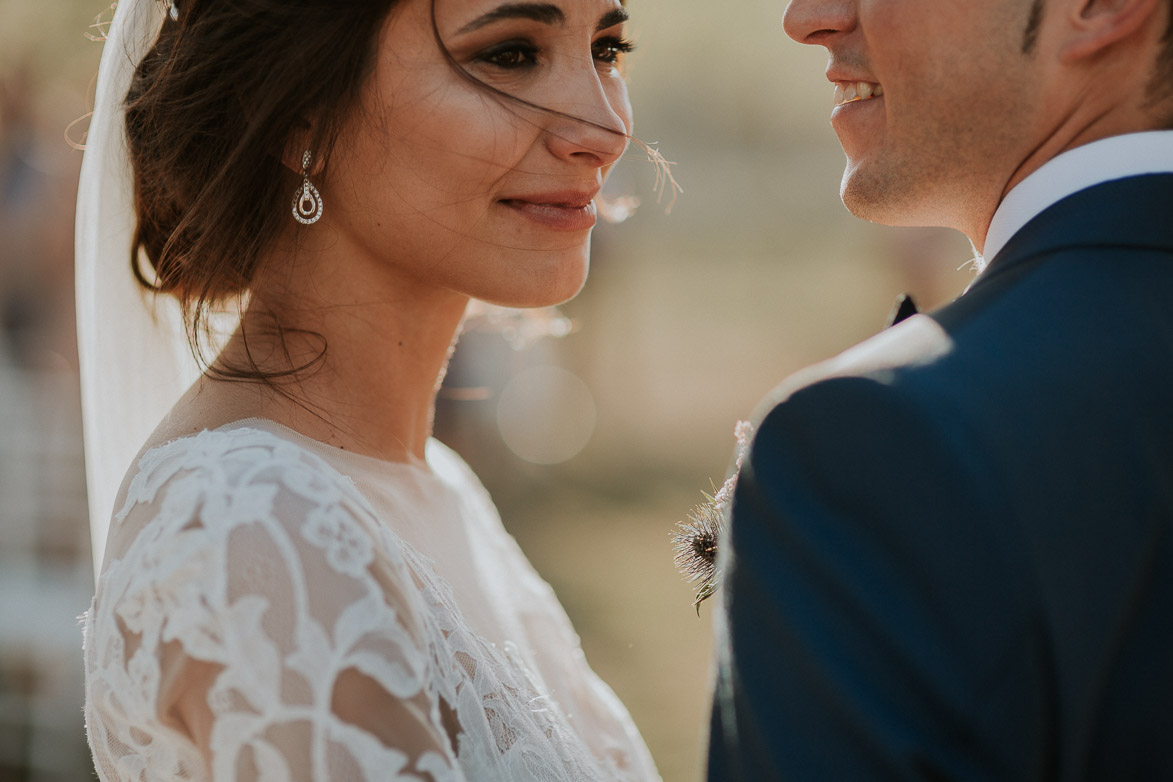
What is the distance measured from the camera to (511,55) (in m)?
2.11

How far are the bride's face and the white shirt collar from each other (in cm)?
94

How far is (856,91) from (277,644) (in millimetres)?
1384

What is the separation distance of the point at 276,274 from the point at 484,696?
979mm

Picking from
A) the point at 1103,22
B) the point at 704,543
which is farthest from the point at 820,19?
the point at 704,543

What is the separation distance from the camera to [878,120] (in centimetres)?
185

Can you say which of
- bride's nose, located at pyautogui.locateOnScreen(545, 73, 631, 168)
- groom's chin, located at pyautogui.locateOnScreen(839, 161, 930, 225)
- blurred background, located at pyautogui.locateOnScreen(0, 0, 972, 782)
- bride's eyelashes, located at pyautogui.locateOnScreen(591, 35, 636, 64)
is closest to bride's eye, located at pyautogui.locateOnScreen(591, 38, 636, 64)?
bride's eyelashes, located at pyautogui.locateOnScreen(591, 35, 636, 64)

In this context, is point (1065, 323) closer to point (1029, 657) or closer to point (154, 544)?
point (1029, 657)

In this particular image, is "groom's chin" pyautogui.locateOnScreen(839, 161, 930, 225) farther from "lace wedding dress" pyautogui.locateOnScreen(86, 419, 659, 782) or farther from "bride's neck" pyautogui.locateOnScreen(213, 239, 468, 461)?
"lace wedding dress" pyautogui.locateOnScreen(86, 419, 659, 782)

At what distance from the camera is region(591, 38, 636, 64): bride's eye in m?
2.36

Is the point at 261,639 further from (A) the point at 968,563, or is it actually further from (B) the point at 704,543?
(A) the point at 968,563

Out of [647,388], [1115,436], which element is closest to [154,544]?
[1115,436]

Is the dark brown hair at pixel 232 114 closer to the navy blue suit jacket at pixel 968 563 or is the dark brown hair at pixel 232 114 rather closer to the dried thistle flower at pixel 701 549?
the dried thistle flower at pixel 701 549

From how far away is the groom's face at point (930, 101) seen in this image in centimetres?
159

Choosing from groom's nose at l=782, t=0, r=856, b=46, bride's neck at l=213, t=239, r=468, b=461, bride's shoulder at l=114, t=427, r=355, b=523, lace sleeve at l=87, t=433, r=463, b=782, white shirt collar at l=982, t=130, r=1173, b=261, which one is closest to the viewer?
white shirt collar at l=982, t=130, r=1173, b=261
